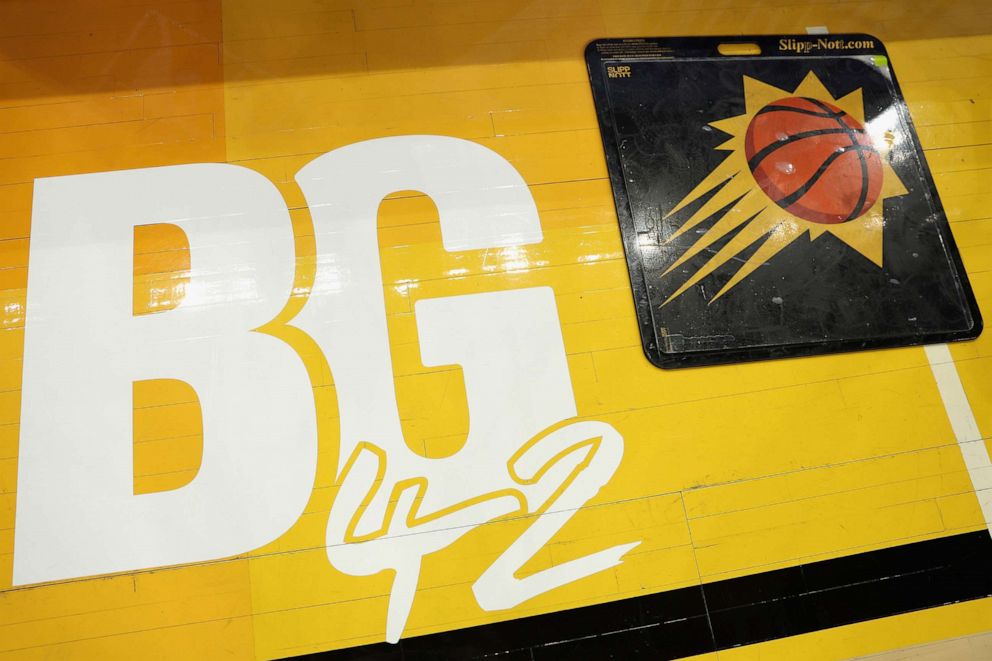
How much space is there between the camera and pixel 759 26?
2225 mm

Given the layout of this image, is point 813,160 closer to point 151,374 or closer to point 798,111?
point 798,111

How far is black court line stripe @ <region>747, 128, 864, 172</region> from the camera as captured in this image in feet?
6.61

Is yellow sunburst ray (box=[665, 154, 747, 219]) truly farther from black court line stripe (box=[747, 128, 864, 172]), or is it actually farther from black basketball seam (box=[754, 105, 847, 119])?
black basketball seam (box=[754, 105, 847, 119])

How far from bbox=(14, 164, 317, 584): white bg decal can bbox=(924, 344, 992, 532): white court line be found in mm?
1899

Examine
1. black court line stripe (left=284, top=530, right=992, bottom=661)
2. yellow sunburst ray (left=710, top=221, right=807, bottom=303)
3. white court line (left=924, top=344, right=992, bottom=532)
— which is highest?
yellow sunburst ray (left=710, top=221, right=807, bottom=303)

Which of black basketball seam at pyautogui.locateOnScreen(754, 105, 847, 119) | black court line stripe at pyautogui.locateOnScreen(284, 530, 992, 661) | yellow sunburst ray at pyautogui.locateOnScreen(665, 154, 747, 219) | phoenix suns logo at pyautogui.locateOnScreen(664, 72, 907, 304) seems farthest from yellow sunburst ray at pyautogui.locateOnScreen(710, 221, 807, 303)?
black court line stripe at pyautogui.locateOnScreen(284, 530, 992, 661)

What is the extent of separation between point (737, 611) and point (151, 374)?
1734mm

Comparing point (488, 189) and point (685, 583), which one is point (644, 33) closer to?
point (488, 189)

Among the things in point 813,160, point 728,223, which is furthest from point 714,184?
point 813,160

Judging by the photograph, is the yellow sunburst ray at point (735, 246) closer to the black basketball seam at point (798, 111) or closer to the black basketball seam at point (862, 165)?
the black basketball seam at point (862, 165)

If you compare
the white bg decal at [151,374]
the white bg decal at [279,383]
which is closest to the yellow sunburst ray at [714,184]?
the white bg decal at [279,383]

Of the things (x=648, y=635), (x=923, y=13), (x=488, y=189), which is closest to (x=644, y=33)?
(x=488, y=189)

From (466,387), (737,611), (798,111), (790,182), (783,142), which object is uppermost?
(798,111)

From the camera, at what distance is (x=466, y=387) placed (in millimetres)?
1747
